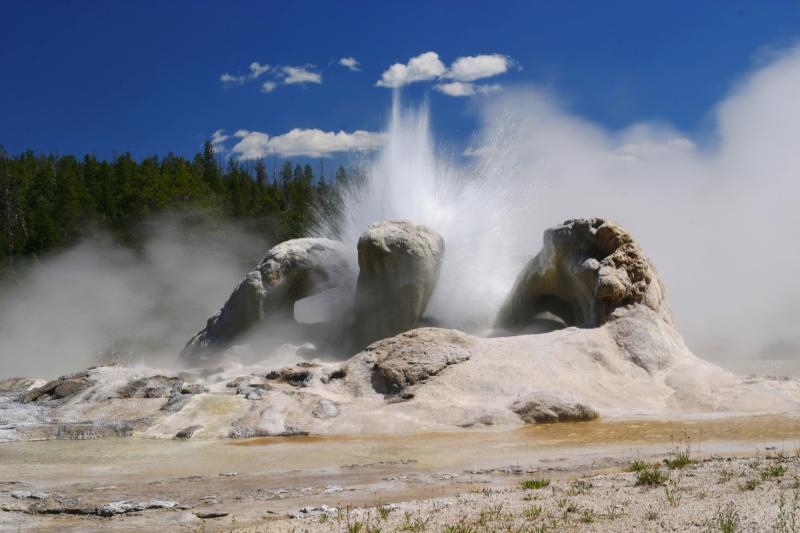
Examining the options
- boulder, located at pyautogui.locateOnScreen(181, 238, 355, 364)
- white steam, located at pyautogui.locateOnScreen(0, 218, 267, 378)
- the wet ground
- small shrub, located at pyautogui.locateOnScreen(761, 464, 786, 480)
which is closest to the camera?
small shrub, located at pyautogui.locateOnScreen(761, 464, 786, 480)

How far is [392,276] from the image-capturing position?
14.9m

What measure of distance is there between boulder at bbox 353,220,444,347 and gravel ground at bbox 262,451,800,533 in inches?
363

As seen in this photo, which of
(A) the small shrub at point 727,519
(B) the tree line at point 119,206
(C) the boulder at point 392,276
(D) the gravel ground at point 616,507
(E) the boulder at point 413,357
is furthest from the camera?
(B) the tree line at point 119,206

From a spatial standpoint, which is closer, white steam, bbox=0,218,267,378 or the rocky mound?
the rocky mound

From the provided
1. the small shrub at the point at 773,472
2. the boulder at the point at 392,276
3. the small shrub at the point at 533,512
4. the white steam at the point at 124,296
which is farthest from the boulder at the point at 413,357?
the white steam at the point at 124,296

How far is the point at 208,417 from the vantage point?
9852mm

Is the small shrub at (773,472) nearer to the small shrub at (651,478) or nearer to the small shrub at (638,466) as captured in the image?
the small shrub at (651,478)

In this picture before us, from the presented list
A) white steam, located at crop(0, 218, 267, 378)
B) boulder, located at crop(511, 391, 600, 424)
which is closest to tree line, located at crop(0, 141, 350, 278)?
white steam, located at crop(0, 218, 267, 378)

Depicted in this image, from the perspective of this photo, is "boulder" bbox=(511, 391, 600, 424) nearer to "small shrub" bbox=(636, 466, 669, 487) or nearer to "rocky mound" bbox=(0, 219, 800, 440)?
"rocky mound" bbox=(0, 219, 800, 440)

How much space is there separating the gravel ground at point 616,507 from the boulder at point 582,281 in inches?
278

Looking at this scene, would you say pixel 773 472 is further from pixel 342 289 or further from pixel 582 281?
pixel 342 289

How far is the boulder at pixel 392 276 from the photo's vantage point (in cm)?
1480

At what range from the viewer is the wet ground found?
5551 mm

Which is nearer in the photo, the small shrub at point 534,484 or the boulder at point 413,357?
the small shrub at point 534,484
